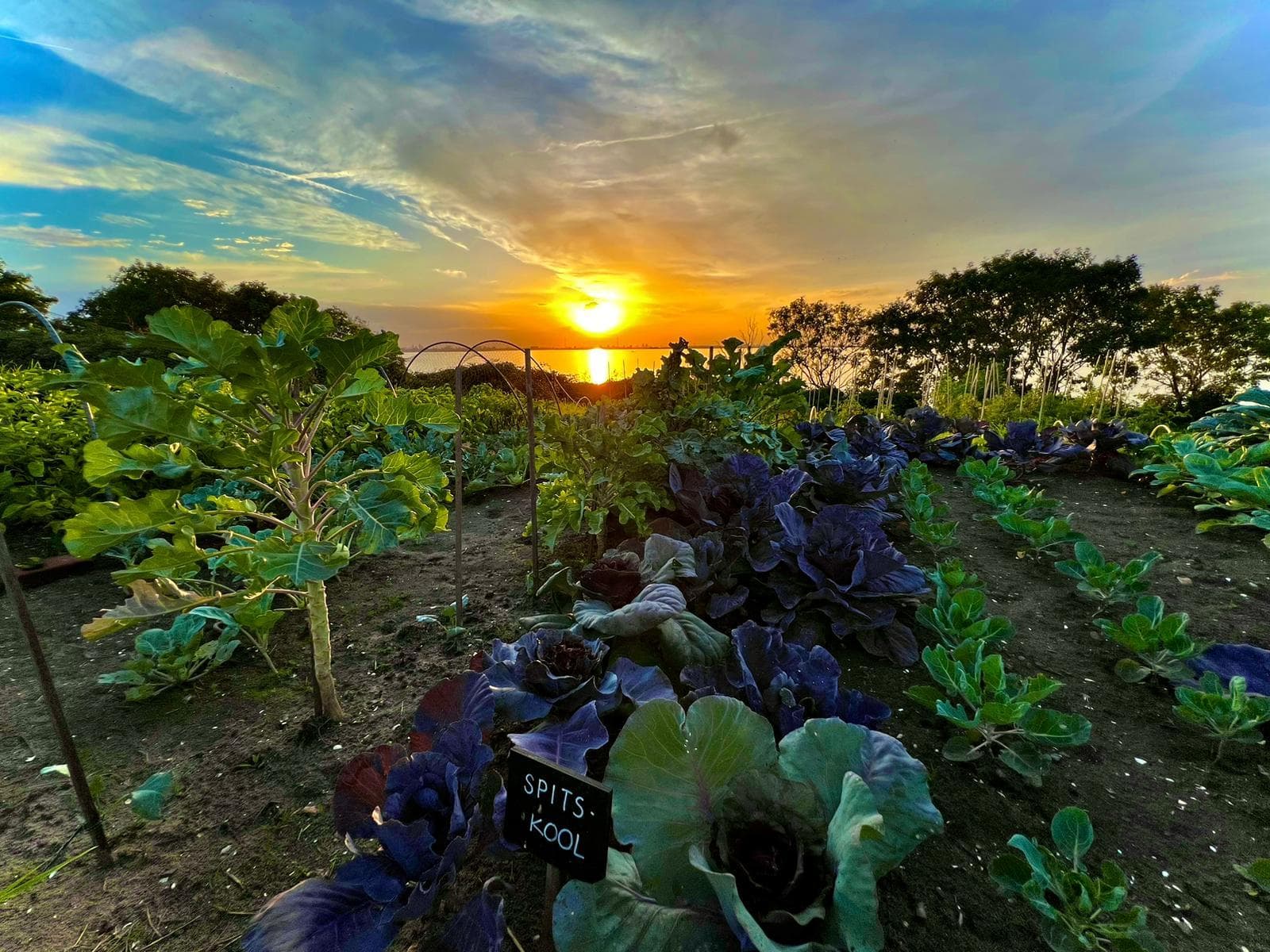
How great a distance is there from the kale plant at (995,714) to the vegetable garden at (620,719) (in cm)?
1

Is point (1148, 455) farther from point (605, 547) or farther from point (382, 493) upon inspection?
point (382, 493)

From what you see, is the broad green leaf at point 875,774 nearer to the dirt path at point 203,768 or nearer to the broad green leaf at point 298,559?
the dirt path at point 203,768

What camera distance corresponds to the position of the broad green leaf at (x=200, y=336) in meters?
1.13

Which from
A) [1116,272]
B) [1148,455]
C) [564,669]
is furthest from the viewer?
[1116,272]

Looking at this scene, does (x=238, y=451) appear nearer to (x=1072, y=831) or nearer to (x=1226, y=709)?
(x=1072, y=831)

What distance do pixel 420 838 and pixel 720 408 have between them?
8.54 feet

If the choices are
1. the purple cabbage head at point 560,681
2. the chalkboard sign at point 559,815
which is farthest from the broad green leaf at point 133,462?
the chalkboard sign at point 559,815

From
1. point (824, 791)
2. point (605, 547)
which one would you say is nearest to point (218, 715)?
point (605, 547)

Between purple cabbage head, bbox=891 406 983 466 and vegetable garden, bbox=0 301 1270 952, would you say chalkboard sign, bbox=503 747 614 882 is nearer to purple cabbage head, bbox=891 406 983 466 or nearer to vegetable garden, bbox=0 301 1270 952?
vegetable garden, bbox=0 301 1270 952

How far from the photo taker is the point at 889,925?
1041 mm

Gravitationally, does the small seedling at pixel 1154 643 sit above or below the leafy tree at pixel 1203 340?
below

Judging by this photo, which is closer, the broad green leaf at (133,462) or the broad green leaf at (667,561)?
the broad green leaf at (133,462)

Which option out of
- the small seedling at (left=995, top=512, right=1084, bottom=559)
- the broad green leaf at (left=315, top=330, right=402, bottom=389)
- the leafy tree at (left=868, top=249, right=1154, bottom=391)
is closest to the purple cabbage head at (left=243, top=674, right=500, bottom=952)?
the broad green leaf at (left=315, top=330, right=402, bottom=389)

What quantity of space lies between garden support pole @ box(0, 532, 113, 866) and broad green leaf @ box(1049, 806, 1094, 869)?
2.05 m
